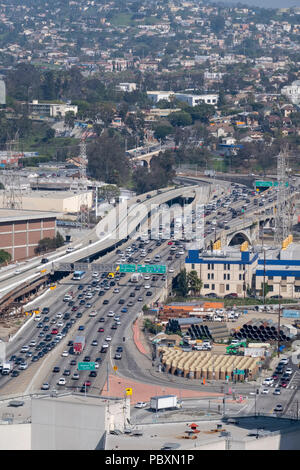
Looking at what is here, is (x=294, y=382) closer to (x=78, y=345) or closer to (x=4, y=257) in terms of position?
(x=78, y=345)

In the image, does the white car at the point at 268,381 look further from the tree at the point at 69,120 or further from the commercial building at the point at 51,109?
the commercial building at the point at 51,109

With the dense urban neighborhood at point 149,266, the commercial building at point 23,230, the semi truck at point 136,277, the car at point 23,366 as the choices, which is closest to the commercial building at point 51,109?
the dense urban neighborhood at point 149,266

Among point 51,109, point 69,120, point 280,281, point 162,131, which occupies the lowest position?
point 280,281

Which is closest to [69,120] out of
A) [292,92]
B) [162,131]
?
[162,131]

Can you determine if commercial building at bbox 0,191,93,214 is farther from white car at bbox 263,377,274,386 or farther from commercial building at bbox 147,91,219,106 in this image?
commercial building at bbox 147,91,219,106

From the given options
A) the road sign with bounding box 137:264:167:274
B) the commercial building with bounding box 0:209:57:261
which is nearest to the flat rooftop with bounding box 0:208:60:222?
the commercial building with bounding box 0:209:57:261

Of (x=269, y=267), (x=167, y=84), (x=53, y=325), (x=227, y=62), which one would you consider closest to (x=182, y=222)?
(x=269, y=267)
